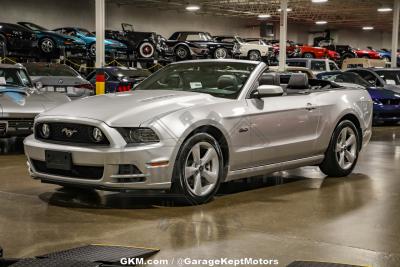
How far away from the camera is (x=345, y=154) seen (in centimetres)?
750

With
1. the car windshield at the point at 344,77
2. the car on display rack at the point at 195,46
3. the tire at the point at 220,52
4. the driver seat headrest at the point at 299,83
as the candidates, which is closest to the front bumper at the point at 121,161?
the driver seat headrest at the point at 299,83

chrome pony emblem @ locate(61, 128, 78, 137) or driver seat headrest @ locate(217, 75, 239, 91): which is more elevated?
driver seat headrest @ locate(217, 75, 239, 91)

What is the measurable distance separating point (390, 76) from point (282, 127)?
11.4 metres

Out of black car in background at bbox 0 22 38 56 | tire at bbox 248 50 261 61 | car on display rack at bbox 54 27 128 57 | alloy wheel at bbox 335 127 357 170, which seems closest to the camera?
alloy wheel at bbox 335 127 357 170

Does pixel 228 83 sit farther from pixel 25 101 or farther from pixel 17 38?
pixel 17 38

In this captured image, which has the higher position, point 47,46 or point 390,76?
point 47,46

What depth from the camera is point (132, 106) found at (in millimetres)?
5551

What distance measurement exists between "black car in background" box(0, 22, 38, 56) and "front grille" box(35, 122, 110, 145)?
49.5ft

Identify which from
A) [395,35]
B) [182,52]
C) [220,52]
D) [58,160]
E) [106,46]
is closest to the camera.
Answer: [58,160]

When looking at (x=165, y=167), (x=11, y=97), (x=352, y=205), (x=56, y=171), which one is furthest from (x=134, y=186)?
(x=11, y=97)

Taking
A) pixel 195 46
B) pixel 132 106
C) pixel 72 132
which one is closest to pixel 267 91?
pixel 132 106

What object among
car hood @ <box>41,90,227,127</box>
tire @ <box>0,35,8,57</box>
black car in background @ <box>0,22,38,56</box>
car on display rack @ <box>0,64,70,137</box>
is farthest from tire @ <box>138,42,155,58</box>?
car hood @ <box>41,90,227,127</box>

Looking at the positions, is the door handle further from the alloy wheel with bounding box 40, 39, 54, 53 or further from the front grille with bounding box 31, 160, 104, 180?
the alloy wheel with bounding box 40, 39, 54, 53

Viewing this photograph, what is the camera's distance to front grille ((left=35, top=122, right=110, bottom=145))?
5.38 m
